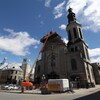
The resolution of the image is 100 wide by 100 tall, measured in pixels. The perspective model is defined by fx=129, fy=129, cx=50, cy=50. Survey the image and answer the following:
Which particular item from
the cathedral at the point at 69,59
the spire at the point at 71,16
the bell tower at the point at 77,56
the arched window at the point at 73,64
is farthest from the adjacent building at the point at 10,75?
the spire at the point at 71,16

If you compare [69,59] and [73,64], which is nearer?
[73,64]

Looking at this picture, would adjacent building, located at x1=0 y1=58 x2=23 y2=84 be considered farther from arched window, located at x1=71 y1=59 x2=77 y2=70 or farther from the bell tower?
arched window, located at x1=71 y1=59 x2=77 y2=70

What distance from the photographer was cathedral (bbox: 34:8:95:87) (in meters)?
39.1

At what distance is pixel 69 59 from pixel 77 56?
9.22 ft

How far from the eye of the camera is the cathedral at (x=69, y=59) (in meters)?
39.1

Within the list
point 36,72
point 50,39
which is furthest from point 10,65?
point 50,39

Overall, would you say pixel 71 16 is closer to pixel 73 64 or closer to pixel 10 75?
pixel 73 64

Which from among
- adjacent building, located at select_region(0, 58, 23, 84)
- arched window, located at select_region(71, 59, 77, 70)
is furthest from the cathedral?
adjacent building, located at select_region(0, 58, 23, 84)

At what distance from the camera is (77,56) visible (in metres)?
41.1

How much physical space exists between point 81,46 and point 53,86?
75.6ft

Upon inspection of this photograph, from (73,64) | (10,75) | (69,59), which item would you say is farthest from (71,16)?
(10,75)

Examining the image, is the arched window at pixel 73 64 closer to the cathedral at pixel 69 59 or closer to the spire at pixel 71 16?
the cathedral at pixel 69 59

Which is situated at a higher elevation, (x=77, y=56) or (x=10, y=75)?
(x=77, y=56)

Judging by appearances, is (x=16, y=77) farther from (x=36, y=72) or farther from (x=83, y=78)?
(x=83, y=78)
